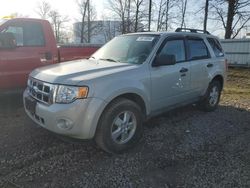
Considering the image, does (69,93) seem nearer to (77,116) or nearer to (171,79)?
(77,116)

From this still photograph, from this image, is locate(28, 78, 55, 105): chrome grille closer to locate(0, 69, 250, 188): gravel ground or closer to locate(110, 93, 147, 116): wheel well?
locate(0, 69, 250, 188): gravel ground

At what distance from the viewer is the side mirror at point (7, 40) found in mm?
6020

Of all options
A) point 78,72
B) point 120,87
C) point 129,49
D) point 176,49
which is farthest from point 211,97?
point 78,72

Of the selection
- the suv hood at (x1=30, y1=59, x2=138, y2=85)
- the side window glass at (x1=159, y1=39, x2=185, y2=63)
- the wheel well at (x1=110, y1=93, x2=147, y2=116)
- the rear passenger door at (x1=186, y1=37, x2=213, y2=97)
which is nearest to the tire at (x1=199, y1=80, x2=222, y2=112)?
the rear passenger door at (x1=186, y1=37, x2=213, y2=97)

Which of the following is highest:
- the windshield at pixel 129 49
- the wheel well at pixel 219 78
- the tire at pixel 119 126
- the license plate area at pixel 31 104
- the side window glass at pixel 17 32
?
the side window glass at pixel 17 32

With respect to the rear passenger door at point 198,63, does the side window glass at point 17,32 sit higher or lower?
higher

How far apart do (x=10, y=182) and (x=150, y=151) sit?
2.02 meters

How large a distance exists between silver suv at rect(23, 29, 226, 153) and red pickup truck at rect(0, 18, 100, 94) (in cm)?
168

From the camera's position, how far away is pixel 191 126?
18.8ft

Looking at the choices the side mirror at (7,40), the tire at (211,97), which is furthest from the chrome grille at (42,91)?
the tire at (211,97)

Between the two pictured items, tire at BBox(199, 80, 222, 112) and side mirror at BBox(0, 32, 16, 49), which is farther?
tire at BBox(199, 80, 222, 112)

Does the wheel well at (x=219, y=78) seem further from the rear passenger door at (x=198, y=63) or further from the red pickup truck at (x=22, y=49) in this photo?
the red pickup truck at (x=22, y=49)

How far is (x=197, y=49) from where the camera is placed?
616cm

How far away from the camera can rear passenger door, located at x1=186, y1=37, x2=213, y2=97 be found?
19.3ft
